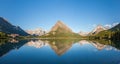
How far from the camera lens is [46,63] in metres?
42.4

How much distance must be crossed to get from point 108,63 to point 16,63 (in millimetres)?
17341

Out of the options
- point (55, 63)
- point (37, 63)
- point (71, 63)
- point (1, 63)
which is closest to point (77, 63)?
point (71, 63)

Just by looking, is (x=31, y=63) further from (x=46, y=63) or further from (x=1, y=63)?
(x=1, y=63)

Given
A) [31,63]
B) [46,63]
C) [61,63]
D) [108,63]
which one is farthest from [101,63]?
[31,63]

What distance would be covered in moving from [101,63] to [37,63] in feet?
39.6

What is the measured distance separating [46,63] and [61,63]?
117 inches

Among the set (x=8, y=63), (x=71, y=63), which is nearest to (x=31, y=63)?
(x=8, y=63)

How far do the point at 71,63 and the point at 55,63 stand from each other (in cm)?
304

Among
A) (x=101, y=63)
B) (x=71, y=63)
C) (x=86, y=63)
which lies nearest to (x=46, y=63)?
(x=71, y=63)

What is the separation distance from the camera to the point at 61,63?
4172cm

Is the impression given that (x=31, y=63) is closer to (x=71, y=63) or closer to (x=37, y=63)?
(x=37, y=63)

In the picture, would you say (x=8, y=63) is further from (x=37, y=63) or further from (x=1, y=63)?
(x=37, y=63)

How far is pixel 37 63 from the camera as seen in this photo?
4212 cm

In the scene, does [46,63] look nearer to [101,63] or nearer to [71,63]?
[71,63]
